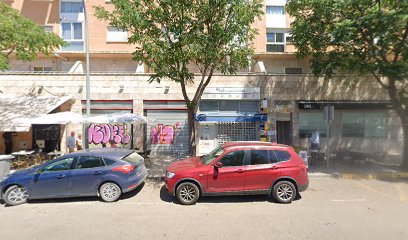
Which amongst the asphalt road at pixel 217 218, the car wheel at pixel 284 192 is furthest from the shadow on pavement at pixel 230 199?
the car wheel at pixel 284 192

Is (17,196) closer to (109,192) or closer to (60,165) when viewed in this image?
(60,165)

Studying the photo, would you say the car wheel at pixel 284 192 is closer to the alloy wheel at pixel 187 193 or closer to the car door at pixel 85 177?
the alloy wheel at pixel 187 193

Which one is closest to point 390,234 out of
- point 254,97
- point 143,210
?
point 143,210

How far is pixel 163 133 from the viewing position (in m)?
14.2

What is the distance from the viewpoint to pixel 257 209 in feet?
19.5

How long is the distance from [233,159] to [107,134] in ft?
33.0

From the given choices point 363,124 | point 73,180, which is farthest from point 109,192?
point 363,124

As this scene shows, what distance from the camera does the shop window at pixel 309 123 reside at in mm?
14320

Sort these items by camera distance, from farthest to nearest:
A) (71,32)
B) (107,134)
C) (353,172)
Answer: (71,32) → (107,134) → (353,172)

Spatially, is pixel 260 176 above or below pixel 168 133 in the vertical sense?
below

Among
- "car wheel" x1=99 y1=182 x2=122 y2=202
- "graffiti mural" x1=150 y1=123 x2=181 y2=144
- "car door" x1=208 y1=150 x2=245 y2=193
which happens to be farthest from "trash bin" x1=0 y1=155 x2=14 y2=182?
"car door" x1=208 y1=150 x2=245 y2=193

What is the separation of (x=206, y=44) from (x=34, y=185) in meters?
6.66

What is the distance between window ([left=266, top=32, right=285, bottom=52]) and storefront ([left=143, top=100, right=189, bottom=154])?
8098mm

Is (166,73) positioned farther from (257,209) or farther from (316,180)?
(316,180)
